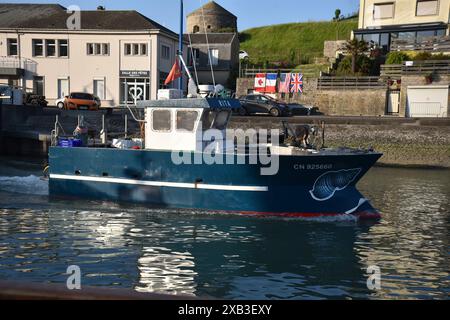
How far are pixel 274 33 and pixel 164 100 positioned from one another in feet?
200

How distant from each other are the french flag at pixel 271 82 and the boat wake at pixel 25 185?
2756 cm

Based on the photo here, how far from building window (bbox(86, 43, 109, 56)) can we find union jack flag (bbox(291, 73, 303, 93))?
53.5ft

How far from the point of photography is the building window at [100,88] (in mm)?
42084

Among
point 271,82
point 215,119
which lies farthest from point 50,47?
point 215,119

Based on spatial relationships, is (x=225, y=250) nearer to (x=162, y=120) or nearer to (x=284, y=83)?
(x=162, y=120)

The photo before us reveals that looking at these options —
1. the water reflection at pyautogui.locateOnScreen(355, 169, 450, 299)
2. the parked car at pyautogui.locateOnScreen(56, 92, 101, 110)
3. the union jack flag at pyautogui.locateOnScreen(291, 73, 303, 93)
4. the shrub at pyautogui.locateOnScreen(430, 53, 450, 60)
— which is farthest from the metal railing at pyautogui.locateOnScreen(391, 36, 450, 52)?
the parked car at pyautogui.locateOnScreen(56, 92, 101, 110)

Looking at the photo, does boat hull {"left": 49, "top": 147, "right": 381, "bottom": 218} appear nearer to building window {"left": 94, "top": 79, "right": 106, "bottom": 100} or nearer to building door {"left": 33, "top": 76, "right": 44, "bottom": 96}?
building window {"left": 94, "top": 79, "right": 106, "bottom": 100}

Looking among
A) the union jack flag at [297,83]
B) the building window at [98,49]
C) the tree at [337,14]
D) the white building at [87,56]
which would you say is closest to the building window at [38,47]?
the white building at [87,56]

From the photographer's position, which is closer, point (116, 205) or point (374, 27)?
point (116, 205)

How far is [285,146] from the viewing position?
47.5ft

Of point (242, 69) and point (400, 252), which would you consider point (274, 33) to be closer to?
point (242, 69)

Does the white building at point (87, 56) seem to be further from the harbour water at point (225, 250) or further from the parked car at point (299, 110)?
the harbour water at point (225, 250)

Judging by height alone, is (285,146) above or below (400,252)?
above

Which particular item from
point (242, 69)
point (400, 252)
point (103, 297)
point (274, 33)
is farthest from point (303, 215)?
→ point (274, 33)
